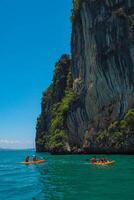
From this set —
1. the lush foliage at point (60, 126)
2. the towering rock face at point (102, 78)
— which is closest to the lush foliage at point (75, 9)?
the towering rock face at point (102, 78)

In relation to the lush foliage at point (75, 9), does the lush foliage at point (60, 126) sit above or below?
below

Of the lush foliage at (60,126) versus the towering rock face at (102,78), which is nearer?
A: the towering rock face at (102,78)

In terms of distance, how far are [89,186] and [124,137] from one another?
139 feet

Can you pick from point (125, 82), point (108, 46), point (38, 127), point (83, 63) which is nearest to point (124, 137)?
point (125, 82)

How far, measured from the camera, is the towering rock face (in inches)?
2776

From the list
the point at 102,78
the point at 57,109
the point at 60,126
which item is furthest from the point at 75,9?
the point at 57,109

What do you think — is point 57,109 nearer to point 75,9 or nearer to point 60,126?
point 60,126

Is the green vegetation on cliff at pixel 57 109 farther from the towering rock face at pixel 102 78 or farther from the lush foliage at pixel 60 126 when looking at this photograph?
the towering rock face at pixel 102 78

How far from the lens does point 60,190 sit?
27531 millimetres

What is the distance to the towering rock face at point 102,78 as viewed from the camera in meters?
70.5

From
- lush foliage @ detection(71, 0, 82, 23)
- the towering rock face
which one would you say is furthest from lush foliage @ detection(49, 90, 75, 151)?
lush foliage @ detection(71, 0, 82, 23)

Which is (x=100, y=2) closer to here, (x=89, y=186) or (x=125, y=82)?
(x=125, y=82)

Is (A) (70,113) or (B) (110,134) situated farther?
(A) (70,113)

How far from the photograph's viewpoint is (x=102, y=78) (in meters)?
77.1
